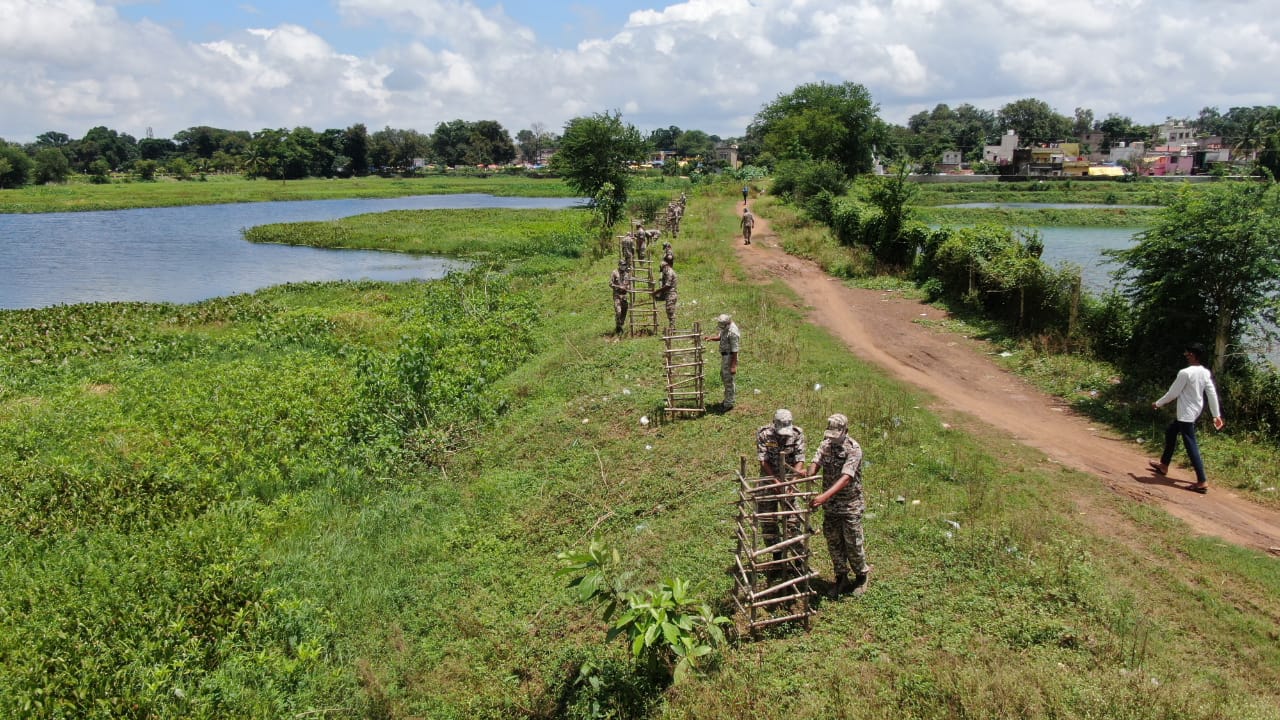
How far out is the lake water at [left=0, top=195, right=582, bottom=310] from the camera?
3120 cm

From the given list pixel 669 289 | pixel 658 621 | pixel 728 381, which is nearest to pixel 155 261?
pixel 669 289

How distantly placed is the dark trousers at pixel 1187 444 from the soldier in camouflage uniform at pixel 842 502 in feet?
16.4

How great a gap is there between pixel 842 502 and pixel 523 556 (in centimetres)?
422

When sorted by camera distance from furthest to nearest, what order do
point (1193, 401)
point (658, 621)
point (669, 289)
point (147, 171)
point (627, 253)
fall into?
point (147, 171), point (627, 253), point (669, 289), point (1193, 401), point (658, 621)

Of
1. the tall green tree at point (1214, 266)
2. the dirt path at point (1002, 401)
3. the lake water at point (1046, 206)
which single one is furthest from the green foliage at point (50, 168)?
the tall green tree at point (1214, 266)

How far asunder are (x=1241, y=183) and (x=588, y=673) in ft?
42.3

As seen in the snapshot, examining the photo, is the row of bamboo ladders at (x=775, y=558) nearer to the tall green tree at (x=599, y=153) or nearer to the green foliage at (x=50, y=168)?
the tall green tree at (x=599, y=153)

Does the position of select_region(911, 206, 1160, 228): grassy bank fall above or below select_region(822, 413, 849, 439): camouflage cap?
above

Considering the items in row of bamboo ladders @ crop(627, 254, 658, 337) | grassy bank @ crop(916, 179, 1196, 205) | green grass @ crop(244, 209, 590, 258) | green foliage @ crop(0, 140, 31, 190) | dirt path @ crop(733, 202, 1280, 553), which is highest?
green foliage @ crop(0, 140, 31, 190)

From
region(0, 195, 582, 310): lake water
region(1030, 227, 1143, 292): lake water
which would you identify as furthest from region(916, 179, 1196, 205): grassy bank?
region(0, 195, 582, 310): lake water

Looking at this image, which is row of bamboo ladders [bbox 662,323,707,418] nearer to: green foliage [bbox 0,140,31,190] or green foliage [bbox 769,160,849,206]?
green foliage [bbox 769,160,849,206]

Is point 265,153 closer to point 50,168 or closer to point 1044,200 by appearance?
point 50,168

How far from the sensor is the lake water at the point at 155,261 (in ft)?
102

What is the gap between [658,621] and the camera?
236 inches
